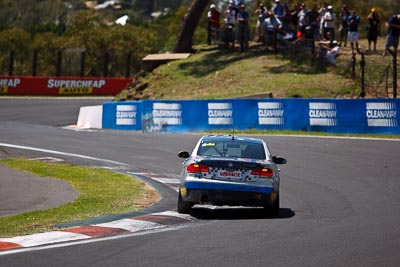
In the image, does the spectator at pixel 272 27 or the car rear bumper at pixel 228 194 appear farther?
the spectator at pixel 272 27

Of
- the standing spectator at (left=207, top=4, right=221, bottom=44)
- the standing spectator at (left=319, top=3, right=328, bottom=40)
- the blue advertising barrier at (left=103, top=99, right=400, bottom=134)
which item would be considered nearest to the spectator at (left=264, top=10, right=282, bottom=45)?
the standing spectator at (left=319, top=3, right=328, bottom=40)

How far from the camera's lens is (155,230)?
40.9ft

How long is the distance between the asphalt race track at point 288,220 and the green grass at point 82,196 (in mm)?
1070

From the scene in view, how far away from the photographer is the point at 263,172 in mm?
13867

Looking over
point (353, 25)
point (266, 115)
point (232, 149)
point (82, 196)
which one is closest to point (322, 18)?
point (353, 25)

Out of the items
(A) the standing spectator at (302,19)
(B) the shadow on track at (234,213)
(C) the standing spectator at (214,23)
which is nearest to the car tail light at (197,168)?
(B) the shadow on track at (234,213)

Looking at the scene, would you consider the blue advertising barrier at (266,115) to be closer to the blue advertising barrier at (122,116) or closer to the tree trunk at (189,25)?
the blue advertising barrier at (122,116)

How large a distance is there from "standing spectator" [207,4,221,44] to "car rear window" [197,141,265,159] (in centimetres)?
2887

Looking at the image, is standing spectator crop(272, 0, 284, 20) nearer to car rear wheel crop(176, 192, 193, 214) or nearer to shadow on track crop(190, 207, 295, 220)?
shadow on track crop(190, 207, 295, 220)

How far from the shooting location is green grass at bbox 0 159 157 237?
1280 cm

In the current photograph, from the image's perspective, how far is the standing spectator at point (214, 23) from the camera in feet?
141

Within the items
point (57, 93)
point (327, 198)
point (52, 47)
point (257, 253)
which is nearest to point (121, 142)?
point (327, 198)

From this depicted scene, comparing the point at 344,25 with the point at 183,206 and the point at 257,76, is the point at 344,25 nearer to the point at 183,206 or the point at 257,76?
the point at 257,76

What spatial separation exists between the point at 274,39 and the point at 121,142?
1496 centimetres
